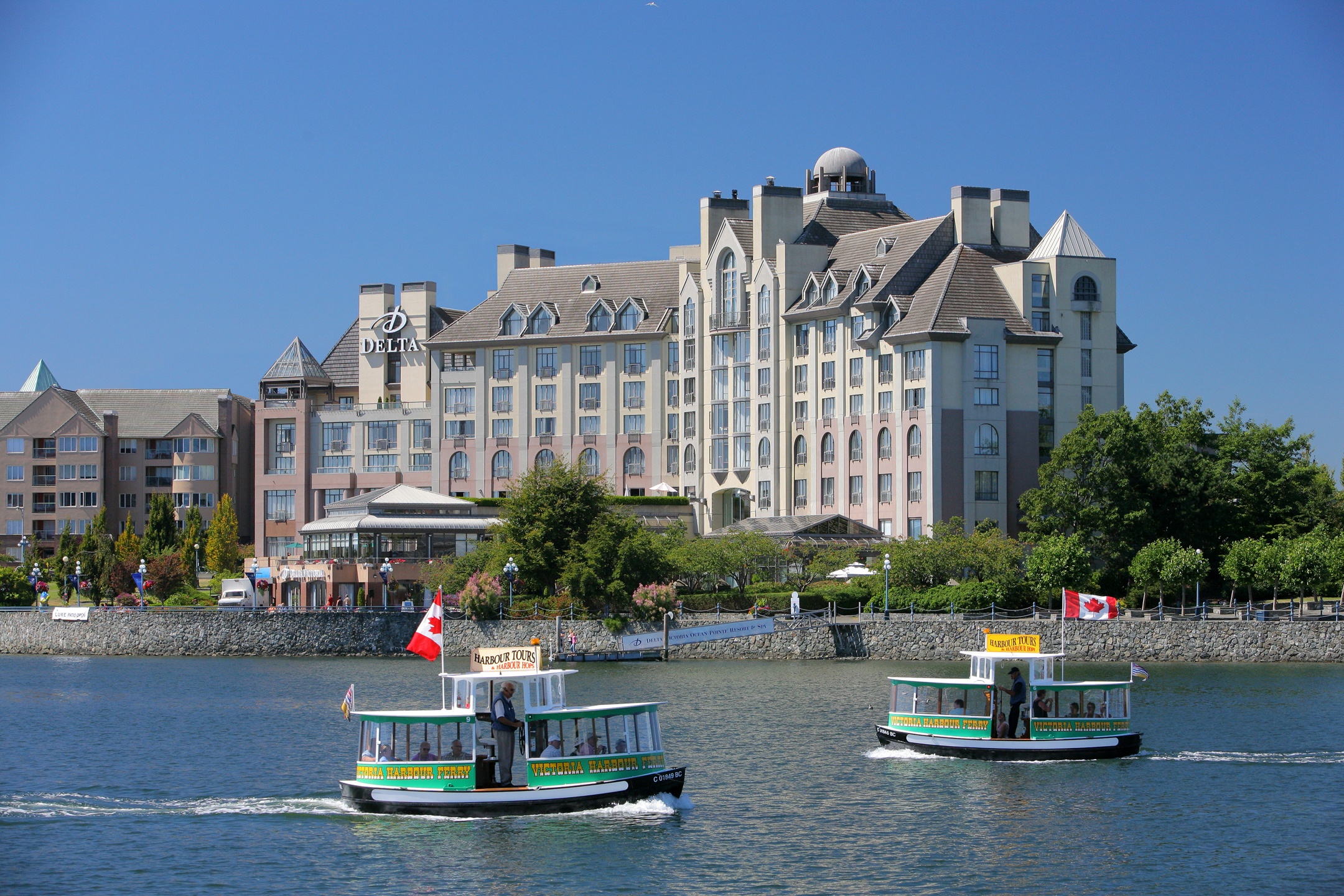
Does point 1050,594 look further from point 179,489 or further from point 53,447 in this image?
point 53,447

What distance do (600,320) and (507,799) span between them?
309 feet

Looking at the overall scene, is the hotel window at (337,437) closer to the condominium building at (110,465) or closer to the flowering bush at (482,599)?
the condominium building at (110,465)

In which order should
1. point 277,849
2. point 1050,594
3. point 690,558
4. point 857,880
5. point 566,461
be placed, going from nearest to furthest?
point 857,880, point 277,849, point 1050,594, point 690,558, point 566,461

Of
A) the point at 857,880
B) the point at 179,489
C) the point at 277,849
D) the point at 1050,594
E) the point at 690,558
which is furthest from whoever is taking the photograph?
the point at 179,489

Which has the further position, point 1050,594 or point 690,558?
point 690,558

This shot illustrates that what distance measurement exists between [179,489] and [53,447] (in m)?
12.2

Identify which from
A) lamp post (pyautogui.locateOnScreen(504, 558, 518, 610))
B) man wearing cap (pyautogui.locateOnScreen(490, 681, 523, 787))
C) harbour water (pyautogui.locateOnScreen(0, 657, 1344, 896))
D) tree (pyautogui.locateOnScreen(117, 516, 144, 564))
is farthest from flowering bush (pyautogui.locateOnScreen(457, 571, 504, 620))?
man wearing cap (pyautogui.locateOnScreen(490, 681, 523, 787))

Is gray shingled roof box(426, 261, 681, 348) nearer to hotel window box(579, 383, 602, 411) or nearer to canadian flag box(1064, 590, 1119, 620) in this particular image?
hotel window box(579, 383, 602, 411)

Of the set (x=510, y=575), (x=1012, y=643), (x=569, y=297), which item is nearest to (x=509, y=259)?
(x=569, y=297)

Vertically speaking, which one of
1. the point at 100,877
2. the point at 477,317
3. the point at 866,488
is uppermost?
the point at 477,317

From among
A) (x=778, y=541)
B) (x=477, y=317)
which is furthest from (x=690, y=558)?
(x=477, y=317)

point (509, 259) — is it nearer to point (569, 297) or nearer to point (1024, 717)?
point (569, 297)

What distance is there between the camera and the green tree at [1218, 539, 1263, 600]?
286 ft

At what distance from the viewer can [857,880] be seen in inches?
1373
